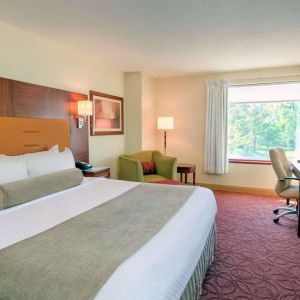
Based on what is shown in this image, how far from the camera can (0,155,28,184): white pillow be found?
2.16 metres

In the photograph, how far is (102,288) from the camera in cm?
103

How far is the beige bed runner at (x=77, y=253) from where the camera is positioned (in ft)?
3.55

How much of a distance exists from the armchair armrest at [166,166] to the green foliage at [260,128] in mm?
1639

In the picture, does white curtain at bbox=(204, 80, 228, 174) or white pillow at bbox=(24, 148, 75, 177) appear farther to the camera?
white curtain at bbox=(204, 80, 228, 174)

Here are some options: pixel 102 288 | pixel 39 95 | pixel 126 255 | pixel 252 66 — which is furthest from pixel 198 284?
pixel 252 66

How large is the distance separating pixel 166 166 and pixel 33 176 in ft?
7.99

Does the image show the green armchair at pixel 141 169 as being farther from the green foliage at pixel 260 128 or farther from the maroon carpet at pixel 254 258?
the green foliage at pixel 260 128

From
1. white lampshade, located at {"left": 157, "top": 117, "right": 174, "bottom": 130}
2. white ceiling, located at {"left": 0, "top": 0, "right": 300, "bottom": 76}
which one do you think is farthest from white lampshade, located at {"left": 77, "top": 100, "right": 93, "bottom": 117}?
white lampshade, located at {"left": 157, "top": 117, "right": 174, "bottom": 130}

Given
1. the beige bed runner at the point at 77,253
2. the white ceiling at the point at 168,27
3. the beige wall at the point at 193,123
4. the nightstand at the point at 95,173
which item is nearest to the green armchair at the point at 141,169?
the nightstand at the point at 95,173

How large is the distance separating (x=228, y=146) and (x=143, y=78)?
7.28 ft

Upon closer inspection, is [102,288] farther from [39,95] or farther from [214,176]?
[214,176]

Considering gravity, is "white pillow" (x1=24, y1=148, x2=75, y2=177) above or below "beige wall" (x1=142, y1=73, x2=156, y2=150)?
below

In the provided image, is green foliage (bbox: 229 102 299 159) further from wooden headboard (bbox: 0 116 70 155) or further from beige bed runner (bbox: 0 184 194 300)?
beige bed runner (bbox: 0 184 194 300)

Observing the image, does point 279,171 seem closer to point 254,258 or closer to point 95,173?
point 254,258
